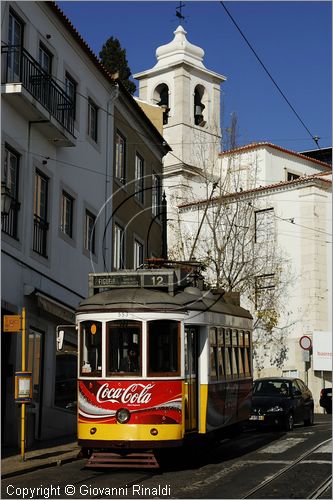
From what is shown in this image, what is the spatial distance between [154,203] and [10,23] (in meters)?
14.4

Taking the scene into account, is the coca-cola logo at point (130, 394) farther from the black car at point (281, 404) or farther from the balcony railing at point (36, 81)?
the black car at point (281, 404)

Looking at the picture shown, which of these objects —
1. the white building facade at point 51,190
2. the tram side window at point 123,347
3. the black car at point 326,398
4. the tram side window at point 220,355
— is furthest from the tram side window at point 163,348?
the black car at point 326,398

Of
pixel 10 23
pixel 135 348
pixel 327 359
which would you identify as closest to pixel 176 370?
pixel 135 348

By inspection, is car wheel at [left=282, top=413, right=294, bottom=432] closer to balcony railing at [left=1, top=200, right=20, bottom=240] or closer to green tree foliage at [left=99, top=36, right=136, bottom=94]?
balcony railing at [left=1, top=200, right=20, bottom=240]

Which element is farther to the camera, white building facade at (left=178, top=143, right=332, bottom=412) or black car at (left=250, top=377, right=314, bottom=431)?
white building facade at (left=178, top=143, right=332, bottom=412)

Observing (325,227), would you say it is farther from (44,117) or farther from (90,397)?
(90,397)

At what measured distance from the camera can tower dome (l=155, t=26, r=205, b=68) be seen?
192ft

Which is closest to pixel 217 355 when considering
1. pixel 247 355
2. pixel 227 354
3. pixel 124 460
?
pixel 227 354

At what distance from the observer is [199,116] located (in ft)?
188

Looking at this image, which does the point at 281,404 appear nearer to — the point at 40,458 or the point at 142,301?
the point at 40,458

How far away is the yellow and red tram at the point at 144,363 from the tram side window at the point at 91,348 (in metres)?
0.02

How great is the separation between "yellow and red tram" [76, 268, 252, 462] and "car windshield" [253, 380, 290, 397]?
8549mm

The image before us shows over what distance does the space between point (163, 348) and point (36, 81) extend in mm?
8323

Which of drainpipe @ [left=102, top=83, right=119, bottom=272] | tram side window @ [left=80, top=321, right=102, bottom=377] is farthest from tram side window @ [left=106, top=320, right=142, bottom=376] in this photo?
drainpipe @ [left=102, top=83, right=119, bottom=272]
